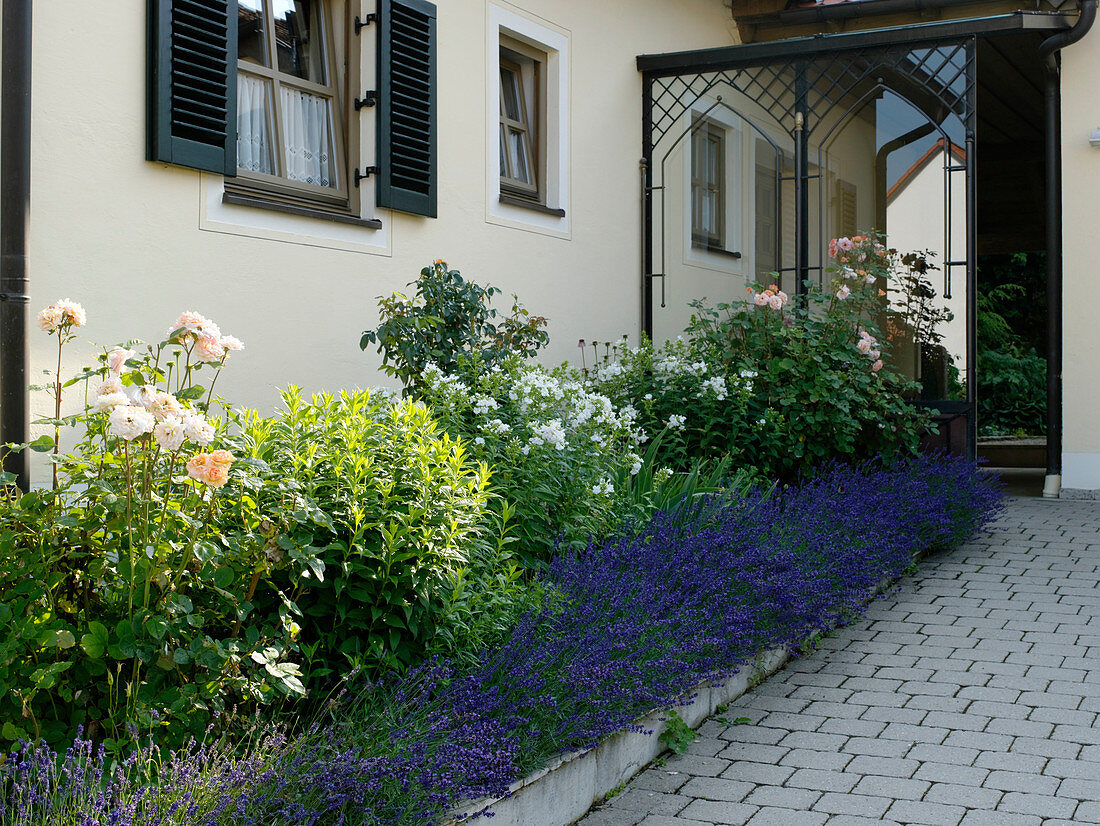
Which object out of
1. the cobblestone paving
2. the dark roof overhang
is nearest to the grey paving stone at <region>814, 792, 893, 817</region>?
the cobblestone paving

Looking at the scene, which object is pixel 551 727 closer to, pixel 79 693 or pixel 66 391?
pixel 79 693

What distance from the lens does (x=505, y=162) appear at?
8.31 meters

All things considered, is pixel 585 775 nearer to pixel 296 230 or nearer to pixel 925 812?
pixel 925 812

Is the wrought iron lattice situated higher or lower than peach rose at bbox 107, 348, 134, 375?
higher

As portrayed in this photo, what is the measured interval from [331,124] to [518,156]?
211cm

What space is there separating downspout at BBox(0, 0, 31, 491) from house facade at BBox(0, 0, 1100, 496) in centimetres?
3

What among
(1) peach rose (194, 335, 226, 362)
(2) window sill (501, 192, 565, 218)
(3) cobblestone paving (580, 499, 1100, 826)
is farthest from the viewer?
(2) window sill (501, 192, 565, 218)

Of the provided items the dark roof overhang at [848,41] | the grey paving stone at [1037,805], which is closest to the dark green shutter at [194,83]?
the grey paving stone at [1037,805]

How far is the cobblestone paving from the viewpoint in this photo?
3.19 m

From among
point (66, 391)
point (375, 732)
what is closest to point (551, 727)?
point (375, 732)

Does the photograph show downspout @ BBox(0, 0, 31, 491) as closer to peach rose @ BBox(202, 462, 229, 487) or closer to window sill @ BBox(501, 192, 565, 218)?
peach rose @ BBox(202, 462, 229, 487)

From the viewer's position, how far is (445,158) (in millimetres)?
7258

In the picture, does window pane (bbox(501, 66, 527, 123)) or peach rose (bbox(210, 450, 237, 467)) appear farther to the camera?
window pane (bbox(501, 66, 527, 123))

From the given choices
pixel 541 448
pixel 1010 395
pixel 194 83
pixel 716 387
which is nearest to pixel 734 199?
pixel 716 387
